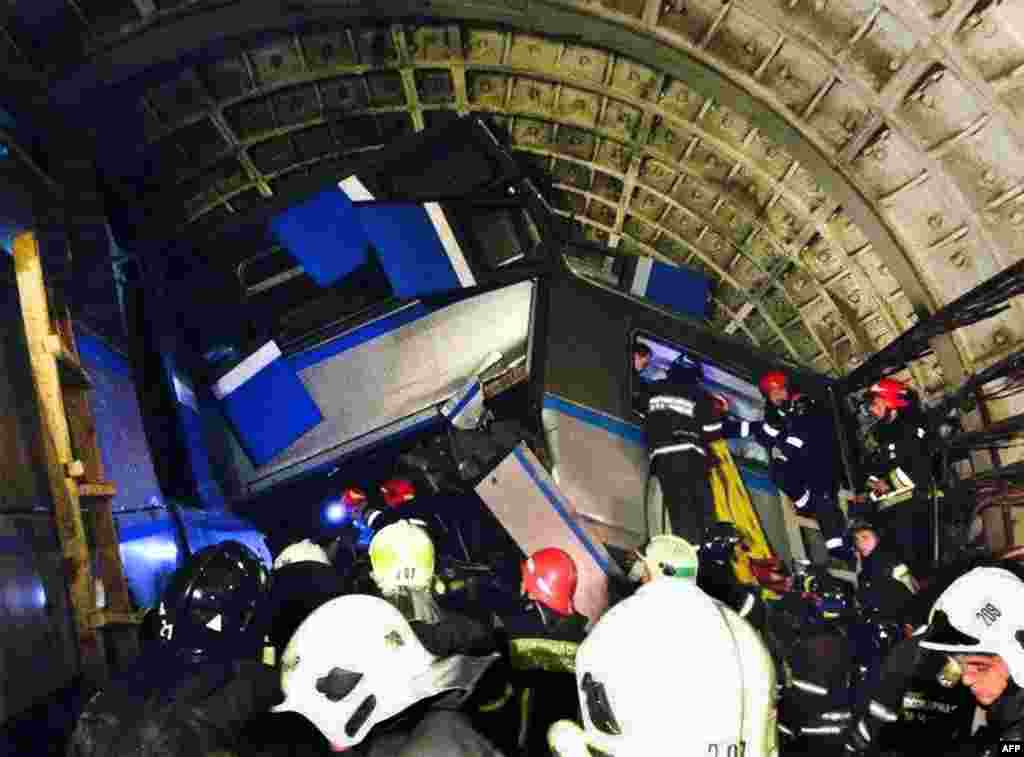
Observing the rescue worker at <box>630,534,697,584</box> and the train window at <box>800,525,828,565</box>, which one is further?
the train window at <box>800,525,828,565</box>

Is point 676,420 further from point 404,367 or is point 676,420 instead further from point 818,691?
point 818,691

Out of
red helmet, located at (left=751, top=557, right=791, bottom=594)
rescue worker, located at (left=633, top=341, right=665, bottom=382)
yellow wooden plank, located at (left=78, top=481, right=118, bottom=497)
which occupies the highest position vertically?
rescue worker, located at (left=633, top=341, right=665, bottom=382)

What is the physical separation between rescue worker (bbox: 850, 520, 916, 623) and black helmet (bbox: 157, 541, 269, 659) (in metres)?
4.53

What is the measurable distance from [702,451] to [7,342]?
567cm

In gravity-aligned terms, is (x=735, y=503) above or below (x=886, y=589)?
above

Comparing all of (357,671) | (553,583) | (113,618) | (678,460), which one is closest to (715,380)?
(678,460)

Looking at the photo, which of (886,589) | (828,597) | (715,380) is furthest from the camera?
(715,380)

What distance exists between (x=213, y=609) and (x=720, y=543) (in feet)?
15.0

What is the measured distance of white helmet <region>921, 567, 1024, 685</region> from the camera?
9.96 feet

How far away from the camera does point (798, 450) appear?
8.19 metres

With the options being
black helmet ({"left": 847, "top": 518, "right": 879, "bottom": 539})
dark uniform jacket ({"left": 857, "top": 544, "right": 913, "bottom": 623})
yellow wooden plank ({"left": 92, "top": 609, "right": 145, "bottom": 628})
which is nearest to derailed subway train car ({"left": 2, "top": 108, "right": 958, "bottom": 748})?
black helmet ({"left": 847, "top": 518, "right": 879, "bottom": 539})

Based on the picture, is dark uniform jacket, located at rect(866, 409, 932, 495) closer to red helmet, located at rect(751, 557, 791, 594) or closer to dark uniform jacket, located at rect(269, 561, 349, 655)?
red helmet, located at rect(751, 557, 791, 594)

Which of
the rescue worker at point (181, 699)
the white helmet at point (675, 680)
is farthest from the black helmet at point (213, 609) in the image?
the white helmet at point (675, 680)

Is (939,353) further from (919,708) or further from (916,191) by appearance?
(919,708)
